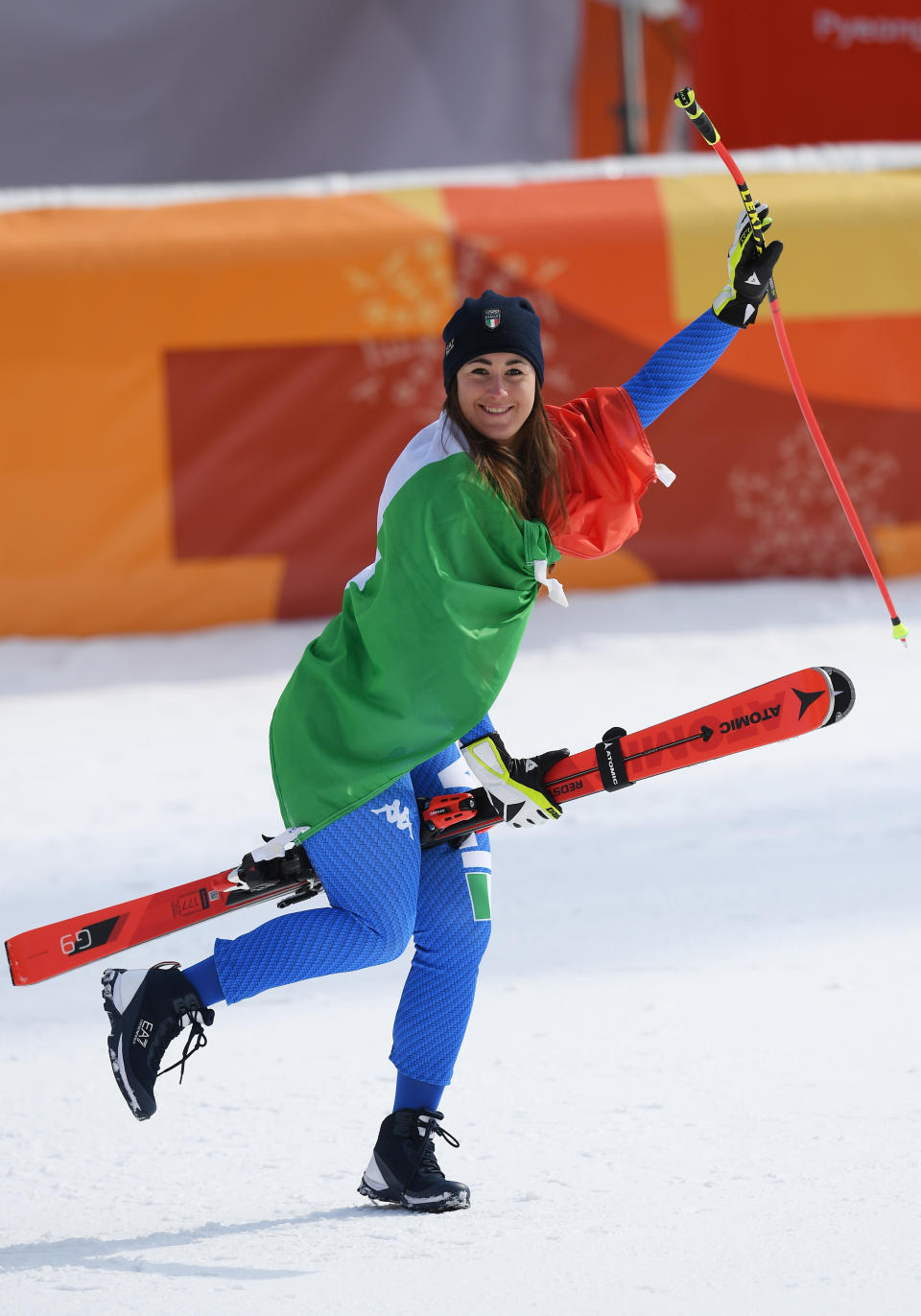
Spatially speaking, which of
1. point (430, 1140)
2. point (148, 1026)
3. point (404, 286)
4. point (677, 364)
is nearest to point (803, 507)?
point (404, 286)

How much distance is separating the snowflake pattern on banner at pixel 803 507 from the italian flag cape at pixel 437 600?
4.24 meters

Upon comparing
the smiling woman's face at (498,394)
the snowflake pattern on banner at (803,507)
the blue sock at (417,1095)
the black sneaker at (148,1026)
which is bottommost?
the blue sock at (417,1095)

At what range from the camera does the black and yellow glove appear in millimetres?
2461

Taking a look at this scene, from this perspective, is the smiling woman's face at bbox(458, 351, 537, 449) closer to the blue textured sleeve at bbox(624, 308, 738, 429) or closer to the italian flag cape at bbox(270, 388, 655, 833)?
the italian flag cape at bbox(270, 388, 655, 833)

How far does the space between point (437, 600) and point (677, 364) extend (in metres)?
0.56

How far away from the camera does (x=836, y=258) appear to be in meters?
6.46

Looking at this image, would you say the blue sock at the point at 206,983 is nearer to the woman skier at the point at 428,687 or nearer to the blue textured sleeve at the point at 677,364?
the woman skier at the point at 428,687

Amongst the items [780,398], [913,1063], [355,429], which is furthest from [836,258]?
[913,1063]

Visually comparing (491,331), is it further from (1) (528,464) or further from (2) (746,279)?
(2) (746,279)

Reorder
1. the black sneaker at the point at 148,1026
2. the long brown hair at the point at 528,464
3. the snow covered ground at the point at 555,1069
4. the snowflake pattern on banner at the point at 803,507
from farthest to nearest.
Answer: the snowflake pattern on banner at the point at 803,507 < the black sneaker at the point at 148,1026 < the long brown hair at the point at 528,464 < the snow covered ground at the point at 555,1069

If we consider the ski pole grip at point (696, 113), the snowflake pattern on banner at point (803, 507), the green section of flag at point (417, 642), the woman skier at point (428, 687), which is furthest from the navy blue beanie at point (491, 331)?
the snowflake pattern on banner at point (803, 507)

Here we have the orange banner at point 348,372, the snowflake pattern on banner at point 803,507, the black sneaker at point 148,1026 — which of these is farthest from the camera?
the snowflake pattern on banner at point 803,507

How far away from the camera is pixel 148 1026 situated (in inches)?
94.3

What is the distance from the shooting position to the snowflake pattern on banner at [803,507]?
652 cm
